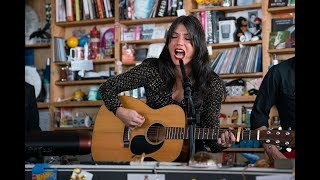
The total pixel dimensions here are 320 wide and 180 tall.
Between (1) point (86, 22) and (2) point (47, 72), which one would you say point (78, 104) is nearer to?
(2) point (47, 72)

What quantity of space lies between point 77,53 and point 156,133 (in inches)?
103

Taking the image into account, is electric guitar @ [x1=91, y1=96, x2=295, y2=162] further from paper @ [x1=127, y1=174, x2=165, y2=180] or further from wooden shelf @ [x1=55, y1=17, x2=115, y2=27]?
wooden shelf @ [x1=55, y1=17, x2=115, y2=27]

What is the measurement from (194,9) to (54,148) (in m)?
2.77

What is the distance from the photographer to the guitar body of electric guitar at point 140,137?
2.86 metres

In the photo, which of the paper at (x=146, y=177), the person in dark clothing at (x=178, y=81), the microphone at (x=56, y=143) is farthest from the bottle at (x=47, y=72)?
the paper at (x=146, y=177)

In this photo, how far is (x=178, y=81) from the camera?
10.1 feet

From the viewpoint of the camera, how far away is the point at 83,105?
17.7 feet

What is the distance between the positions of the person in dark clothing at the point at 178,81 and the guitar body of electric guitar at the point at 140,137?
5cm

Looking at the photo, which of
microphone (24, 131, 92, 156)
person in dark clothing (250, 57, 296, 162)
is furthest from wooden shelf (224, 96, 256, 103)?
microphone (24, 131, 92, 156)

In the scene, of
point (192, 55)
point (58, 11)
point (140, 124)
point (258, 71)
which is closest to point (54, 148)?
point (140, 124)

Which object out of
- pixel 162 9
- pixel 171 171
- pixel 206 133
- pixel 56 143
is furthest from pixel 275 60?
pixel 171 171

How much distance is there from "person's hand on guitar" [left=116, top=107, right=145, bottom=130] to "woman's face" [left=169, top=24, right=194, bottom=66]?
1.14ft

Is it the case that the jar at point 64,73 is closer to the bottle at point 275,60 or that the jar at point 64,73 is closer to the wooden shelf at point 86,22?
the wooden shelf at point 86,22

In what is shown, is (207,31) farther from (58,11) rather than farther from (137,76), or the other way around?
(137,76)
